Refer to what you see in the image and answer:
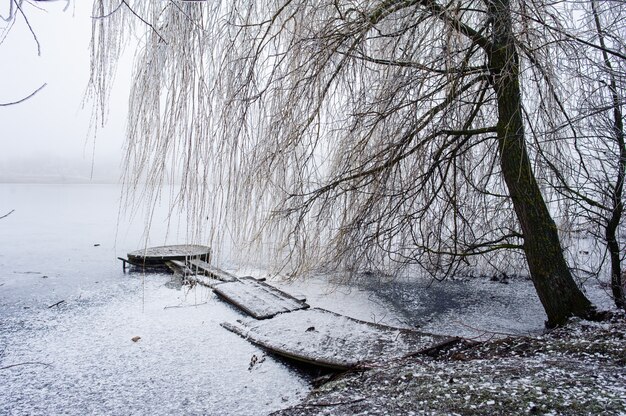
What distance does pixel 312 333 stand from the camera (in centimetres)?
316

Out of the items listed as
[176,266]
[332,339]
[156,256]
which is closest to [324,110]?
[332,339]

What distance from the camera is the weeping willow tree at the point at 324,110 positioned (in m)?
1.86

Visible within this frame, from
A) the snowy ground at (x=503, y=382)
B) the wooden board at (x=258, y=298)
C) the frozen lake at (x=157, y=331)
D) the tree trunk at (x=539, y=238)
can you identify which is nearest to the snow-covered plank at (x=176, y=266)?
the frozen lake at (x=157, y=331)

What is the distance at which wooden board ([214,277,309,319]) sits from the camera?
3.86 meters

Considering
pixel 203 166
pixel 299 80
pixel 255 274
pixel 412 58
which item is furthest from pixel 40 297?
pixel 412 58

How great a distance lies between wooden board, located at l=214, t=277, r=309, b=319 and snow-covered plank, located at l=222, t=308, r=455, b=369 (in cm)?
18

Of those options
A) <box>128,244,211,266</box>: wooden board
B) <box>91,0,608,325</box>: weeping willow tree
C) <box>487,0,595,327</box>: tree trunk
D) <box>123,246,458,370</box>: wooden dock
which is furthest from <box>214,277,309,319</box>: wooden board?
<box>487,0,595,327</box>: tree trunk

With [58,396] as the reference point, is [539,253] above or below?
above

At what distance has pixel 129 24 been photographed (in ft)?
5.89

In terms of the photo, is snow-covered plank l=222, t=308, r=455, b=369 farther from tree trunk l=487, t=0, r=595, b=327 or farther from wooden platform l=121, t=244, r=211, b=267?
wooden platform l=121, t=244, r=211, b=267

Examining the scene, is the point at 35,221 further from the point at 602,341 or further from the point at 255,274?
the point at 602,341

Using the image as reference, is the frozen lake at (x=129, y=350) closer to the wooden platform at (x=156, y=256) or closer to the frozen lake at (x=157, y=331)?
the frozen lake at (x=157, y=331)

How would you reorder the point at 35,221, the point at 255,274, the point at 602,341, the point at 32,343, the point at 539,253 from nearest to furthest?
the point at 602,341, the point at 539,253, the point at 32,343, the point at 255,274, the point at 35,221

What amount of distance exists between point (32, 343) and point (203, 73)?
268 cm
